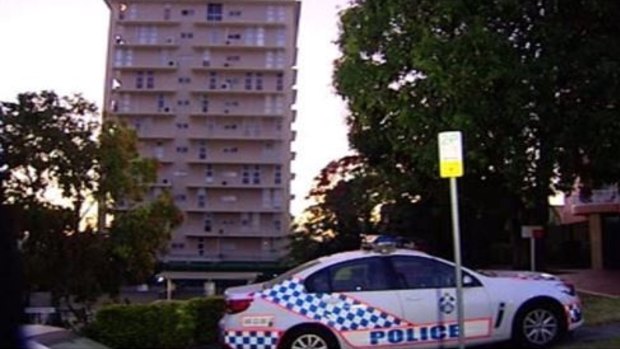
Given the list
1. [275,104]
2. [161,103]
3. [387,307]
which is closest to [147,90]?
[161,103]

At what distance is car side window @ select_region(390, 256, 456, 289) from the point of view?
34.8ft

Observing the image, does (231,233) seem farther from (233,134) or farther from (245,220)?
(233,134)

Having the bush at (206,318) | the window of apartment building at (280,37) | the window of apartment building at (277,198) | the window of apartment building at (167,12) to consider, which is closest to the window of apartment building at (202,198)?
the window of apartment building at (277,198)

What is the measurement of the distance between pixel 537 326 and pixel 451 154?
114 inches

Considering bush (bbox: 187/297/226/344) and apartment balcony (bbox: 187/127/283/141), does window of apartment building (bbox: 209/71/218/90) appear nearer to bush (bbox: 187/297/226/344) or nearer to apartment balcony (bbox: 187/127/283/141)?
apartment balcony (bbox: 187/127/283/141)

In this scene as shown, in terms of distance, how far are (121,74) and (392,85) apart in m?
59.9

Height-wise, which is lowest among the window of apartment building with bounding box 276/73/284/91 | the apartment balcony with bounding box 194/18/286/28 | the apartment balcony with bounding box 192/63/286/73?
the window of apartment building with bounding box 276/73/284/91

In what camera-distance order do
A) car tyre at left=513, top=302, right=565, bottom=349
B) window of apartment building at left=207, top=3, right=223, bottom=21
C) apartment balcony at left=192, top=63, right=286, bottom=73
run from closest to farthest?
1. car tyre at left=513, top=302, right=565, bottom=349
2. apartment balcony at left=192, top=63, right=286, bottom=73
3. window of apartment building at left=207, top=3, right=223, bottom=21

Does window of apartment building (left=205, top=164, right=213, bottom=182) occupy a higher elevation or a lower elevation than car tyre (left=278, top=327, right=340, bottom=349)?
higher

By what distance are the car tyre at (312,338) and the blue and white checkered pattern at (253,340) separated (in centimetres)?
19

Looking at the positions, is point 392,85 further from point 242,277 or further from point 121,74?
point 121,74

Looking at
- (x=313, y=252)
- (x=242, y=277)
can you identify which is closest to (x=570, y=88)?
(x=313, y=252)

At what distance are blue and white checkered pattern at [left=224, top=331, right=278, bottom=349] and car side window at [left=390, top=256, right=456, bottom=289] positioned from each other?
1.66 meters

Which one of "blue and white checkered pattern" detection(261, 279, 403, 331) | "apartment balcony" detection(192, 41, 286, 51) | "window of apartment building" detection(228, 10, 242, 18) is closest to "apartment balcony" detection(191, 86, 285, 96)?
"apartment balcony" detection(192, 41, 286, 51)
